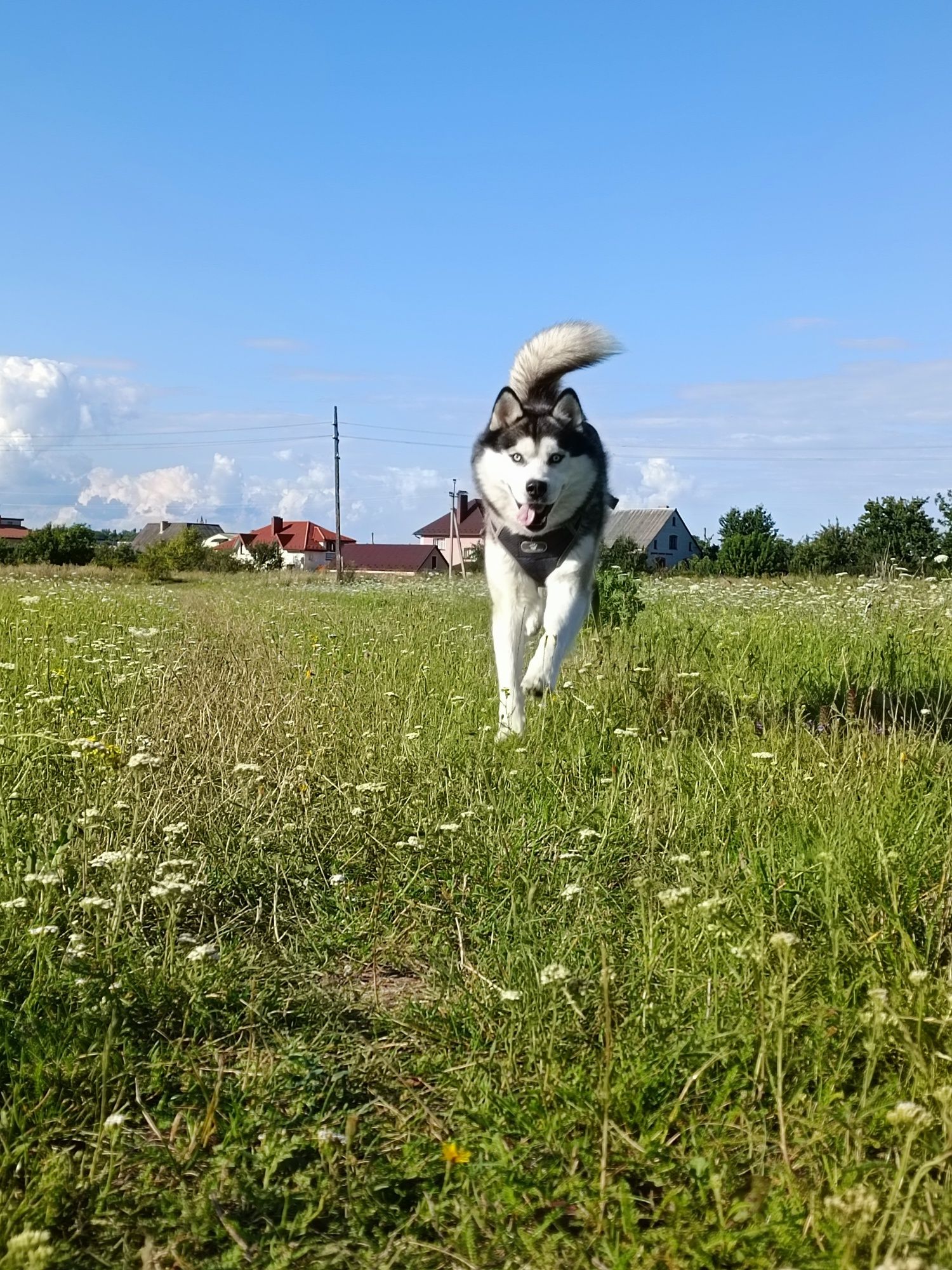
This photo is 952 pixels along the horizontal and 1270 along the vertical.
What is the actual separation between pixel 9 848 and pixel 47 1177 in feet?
4.69

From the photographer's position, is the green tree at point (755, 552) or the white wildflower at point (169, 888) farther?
the green tree at point (755, 552)

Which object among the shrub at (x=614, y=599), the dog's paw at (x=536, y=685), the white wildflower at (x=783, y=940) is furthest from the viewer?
the shrub at (x=614, y=599)

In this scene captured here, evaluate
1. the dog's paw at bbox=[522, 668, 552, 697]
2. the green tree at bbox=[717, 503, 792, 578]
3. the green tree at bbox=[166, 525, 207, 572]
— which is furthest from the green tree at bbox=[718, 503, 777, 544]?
the dog's paw at bbox=[522, 668, 552, 697]

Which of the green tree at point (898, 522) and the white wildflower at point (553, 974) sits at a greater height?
the green tree at point (898, 522)

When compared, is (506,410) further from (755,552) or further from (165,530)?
(165,530)

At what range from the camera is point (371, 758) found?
164 inches

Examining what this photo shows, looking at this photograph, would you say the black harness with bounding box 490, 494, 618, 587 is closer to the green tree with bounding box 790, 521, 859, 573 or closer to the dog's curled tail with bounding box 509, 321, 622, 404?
the dog's curled tail with bounding box 509, 321, 622, 404

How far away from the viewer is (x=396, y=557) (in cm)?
10294

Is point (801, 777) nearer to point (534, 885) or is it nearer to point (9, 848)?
point (534, 885)

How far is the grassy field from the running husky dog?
728 millimetres

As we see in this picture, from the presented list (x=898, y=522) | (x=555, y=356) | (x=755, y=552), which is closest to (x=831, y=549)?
(x=898, y=522)

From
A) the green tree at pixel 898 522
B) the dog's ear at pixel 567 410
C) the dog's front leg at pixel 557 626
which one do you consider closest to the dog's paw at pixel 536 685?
the dog's front leg at pixel 557 626

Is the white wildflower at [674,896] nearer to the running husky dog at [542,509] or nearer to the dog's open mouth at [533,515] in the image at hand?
the running husky dog at [542,509]

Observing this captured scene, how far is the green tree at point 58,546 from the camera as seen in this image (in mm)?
57750
